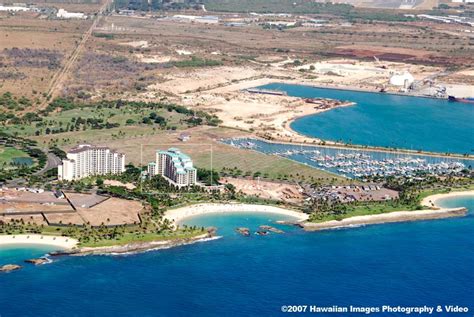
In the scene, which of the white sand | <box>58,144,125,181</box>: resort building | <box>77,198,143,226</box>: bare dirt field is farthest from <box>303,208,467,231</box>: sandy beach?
<box>58,144,125,181</box>: resort building

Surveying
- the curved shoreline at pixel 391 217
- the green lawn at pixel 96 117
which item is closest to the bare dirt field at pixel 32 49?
the green lawn at pixel 96 117

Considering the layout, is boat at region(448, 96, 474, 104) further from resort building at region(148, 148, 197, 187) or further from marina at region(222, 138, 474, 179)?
resort building at region(148, 148, 197, 187)

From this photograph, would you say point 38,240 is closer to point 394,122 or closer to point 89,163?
point 89,163

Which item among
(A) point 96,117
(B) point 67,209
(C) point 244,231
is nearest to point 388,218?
(C) point 244,231

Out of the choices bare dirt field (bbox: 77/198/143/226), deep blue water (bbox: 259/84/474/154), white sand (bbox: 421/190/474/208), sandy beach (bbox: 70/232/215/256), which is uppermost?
bare dirt field (bbox: 77/198/143/226)

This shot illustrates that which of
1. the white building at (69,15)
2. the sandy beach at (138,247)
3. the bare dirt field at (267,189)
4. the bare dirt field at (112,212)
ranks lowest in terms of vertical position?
the sandy beach at (138,247)

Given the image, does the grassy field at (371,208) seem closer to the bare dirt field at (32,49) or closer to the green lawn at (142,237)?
the green lawn at (142,237)
